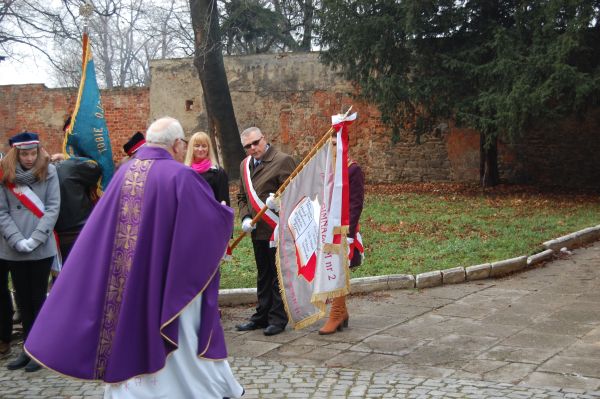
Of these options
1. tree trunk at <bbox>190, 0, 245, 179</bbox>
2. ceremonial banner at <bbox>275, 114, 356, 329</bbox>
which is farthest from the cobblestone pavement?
tree trunk at <bbox>190, 0, 245, 179</bbox>

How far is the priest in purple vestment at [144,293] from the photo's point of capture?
4129 mm

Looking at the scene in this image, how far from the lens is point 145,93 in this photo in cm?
2338

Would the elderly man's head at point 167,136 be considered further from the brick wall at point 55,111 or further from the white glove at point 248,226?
the brick wall at point 55,111

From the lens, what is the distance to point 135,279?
4172mm

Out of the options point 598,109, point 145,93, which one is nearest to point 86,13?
point 598,109

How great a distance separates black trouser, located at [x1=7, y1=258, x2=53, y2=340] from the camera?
6184 mm

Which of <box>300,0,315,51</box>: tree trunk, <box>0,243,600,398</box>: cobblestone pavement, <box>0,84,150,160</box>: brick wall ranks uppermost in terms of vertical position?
<box>300,0,315,51</box>: tree trunk

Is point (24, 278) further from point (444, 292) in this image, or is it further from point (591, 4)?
point (591, 4)

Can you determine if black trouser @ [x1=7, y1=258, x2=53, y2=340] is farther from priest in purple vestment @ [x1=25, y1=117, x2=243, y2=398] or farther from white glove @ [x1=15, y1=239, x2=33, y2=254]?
priest in purple vestment @ [x1=25, y1=117, x2=243, y2=398]

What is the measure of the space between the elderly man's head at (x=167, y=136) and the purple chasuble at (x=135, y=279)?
0.07m

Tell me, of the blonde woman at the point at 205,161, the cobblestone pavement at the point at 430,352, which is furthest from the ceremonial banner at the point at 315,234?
the blonde woman at the point at 205,161

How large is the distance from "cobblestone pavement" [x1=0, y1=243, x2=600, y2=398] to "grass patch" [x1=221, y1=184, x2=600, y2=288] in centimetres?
124

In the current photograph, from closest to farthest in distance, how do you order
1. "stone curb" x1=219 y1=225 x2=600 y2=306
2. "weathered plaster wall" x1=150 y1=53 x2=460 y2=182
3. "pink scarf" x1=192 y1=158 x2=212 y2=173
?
"pink scarf" x1=192 y1=158 x2=212 y2=173, "stone curb" x1=219 y1=225 x2=600 y2=306, "weathered plaster wall" x1=150 y1=53 x2=460 y2=182

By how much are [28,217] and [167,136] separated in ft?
7.55
